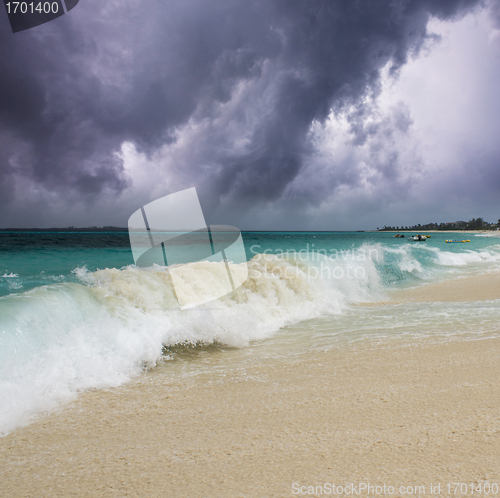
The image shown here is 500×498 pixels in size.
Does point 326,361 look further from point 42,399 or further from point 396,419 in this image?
point 42,399

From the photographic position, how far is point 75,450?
243cm

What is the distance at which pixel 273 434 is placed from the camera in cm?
243

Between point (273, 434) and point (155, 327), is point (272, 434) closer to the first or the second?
point (273, 434)

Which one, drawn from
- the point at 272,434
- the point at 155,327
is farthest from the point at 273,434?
the point at 155,327

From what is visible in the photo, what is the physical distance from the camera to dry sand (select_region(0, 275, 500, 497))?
191 cm

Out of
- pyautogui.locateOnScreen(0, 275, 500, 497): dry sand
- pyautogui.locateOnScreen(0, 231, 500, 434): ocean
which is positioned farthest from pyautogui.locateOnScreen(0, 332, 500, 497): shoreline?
pyautogui.locateOnScreen(0, 231, 500, 434): ocean

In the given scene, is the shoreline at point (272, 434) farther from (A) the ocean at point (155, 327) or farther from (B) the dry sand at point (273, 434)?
(A) the ocean at point (155, 327)

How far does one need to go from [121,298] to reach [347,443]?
4666 millimetres

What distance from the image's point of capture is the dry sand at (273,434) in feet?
6.27

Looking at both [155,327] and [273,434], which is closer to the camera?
[273,434]

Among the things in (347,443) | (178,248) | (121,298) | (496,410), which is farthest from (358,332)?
(178,248)

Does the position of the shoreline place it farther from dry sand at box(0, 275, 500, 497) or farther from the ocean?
the ocean

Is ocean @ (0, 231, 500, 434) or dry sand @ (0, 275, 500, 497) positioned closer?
dry sand @ (0, 275, 500, 497)

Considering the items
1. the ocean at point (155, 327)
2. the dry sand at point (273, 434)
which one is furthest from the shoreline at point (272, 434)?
the ocean at point (155, 327)
